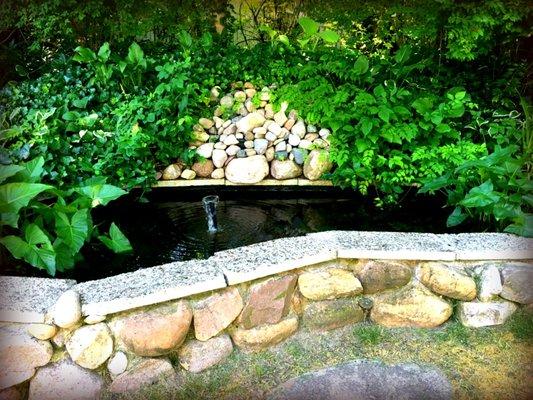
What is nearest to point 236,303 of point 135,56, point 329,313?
point 329,313

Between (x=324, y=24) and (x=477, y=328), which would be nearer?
(x=477, y=328)

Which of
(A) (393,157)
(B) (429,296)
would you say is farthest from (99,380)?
(A) (393,157)

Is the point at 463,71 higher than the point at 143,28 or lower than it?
lower

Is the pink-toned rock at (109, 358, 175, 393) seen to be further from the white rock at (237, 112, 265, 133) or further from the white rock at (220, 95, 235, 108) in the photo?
the white rock at (220, 95, 235, 108)

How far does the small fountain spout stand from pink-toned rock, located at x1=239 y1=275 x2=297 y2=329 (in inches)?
44.9

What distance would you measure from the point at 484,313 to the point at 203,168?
2447mm

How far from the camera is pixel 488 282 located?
114 inches

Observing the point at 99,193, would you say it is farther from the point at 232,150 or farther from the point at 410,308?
the point at 410,308

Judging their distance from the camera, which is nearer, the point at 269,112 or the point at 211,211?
the point at 211,211

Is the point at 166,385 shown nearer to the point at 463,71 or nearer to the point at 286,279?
the point at 286,279

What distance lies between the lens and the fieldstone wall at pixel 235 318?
2.40 m

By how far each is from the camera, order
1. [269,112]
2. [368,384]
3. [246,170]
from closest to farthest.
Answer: [368,384] → [246,170] → [269,112]

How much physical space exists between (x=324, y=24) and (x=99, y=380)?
449cm

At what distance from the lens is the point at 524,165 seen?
3.75m
